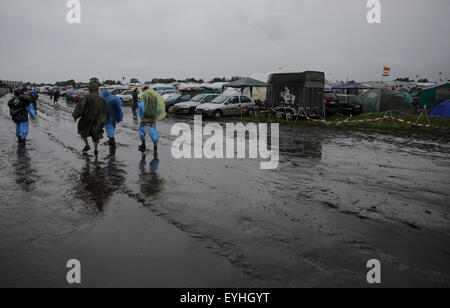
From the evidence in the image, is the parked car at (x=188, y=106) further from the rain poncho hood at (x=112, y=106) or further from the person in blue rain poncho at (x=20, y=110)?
the rain poncho hood at (x=112, y=106)

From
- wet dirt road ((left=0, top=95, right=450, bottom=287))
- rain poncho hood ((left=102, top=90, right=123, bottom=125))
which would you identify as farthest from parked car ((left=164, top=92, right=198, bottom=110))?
wet dirt road ((left=0, top=95, right=450, bottom=287))

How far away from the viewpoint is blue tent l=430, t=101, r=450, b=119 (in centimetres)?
2036

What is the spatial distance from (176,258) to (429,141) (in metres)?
12.2

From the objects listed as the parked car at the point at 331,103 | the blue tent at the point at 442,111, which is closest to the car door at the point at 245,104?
the parked car at the point at 331,103

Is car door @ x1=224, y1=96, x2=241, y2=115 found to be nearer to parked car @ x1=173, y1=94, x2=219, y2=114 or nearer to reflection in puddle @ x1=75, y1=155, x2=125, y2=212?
parked car @ x1=173, y1=94, x2=219, y2=114

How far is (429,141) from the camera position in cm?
1268

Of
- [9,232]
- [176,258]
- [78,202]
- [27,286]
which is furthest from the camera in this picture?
[78,202]

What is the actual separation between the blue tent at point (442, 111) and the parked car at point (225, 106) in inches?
444

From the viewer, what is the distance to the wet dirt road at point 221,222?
335cm

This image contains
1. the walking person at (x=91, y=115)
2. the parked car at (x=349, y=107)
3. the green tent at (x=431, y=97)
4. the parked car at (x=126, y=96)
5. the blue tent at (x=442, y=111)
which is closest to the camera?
the walking person at (x=91, y=115)

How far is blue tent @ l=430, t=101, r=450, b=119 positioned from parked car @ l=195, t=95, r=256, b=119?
11.3 m

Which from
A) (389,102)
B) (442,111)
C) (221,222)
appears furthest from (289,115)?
(221,222)
